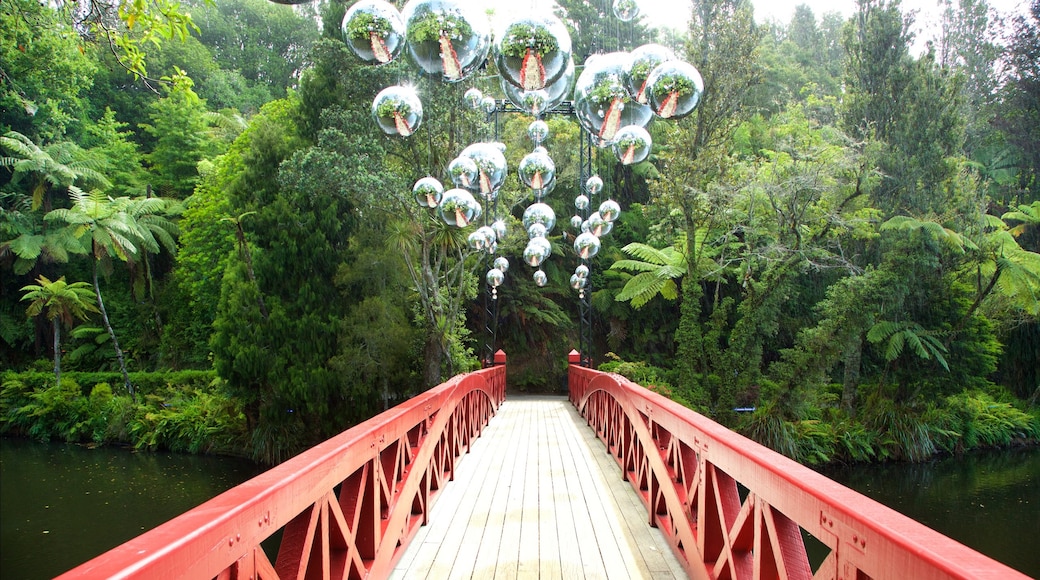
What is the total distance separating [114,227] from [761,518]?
20.3 metres

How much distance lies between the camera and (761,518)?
2.11 m

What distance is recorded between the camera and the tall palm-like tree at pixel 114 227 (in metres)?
17.9

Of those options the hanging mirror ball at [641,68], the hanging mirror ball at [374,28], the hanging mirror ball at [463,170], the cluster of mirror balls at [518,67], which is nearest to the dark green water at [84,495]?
the hanging mirror ball at [463,170]

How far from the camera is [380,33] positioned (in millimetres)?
3033

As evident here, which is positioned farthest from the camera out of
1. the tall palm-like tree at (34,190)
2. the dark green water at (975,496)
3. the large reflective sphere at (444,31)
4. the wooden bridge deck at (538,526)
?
the tall palm-like tree at (34,190)

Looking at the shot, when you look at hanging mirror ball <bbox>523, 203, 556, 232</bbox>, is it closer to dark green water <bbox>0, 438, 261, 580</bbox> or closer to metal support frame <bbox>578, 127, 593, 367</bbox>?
metal support frame <bbox>578, 127, 593, 367</bbox>

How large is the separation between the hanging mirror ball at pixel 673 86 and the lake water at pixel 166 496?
28.1ft

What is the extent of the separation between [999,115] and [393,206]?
1958cm

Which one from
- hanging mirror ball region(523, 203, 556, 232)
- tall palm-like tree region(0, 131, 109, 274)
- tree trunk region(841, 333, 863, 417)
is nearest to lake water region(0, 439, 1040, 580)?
tree trunk region(841, 333, 863, 417)

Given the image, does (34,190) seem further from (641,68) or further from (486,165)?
(641,68)

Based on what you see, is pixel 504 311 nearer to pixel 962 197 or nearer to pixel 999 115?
pixel 962 197

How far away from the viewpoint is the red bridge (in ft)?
4.38

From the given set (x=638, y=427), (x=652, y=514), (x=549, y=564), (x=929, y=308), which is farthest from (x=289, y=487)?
(x=929, y=308)

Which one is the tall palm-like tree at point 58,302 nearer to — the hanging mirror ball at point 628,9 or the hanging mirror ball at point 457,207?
the hanging mirror ball at point 457,207
